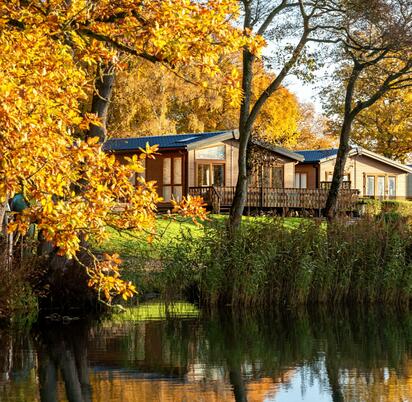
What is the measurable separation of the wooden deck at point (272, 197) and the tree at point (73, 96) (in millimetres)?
28866

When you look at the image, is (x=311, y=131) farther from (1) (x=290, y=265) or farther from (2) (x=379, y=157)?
(1) (x=290, y=265)

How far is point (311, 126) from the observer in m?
81.8

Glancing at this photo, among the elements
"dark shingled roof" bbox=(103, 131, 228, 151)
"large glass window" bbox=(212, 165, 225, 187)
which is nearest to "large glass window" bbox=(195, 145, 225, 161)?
"large glass window" bbox=(212, 165, 225, 187)

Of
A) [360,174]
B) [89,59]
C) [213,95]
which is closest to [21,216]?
[89,59]

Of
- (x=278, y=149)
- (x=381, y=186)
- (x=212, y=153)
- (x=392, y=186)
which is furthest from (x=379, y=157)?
(x=212, y=153)

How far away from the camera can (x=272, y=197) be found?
42156mm

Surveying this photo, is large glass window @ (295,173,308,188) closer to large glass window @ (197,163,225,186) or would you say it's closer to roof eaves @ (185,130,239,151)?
large glass window @ (197,163,225,186)

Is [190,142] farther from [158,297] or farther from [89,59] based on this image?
[89,59]

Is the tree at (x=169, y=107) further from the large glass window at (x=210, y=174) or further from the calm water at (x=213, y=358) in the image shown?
the calm water at (x=213, y=358)

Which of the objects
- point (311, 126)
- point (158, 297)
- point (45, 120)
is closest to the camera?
point (45, 120)

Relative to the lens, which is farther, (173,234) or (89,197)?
(173,234)

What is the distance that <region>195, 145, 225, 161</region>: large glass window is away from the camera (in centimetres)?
4275

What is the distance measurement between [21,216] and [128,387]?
7.12 feet

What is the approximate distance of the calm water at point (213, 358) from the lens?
981 cm
